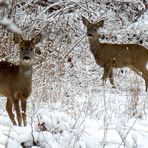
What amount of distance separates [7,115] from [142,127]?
2.06 meters

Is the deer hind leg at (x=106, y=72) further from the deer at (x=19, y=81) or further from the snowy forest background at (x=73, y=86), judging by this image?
the deer at (x=19, y=81)

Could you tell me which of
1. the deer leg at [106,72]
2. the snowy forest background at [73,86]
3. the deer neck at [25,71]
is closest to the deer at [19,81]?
the deer neck at [25,71]

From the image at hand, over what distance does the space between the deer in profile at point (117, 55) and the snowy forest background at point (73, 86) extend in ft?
0.77

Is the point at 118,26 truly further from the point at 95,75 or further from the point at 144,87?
the point at 144,87

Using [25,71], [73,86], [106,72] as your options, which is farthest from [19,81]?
[106,72]

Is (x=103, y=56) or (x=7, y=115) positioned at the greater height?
(x=103, y=56)

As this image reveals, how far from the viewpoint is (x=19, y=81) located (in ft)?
18.2

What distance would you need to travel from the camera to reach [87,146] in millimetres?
3686

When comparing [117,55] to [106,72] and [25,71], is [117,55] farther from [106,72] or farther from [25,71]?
[25,71]

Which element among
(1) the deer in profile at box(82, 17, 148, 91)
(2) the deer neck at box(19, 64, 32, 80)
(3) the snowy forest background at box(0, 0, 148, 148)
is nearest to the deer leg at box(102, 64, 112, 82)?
(1) the deer in profile at box(82, 17, 148, 91)

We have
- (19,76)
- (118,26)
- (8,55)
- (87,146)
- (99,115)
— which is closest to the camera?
(87,146)

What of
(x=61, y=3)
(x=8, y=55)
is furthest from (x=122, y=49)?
(x=8, y=55)

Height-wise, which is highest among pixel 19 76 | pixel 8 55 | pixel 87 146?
pixel 8 55

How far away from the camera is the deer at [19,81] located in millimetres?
5457
